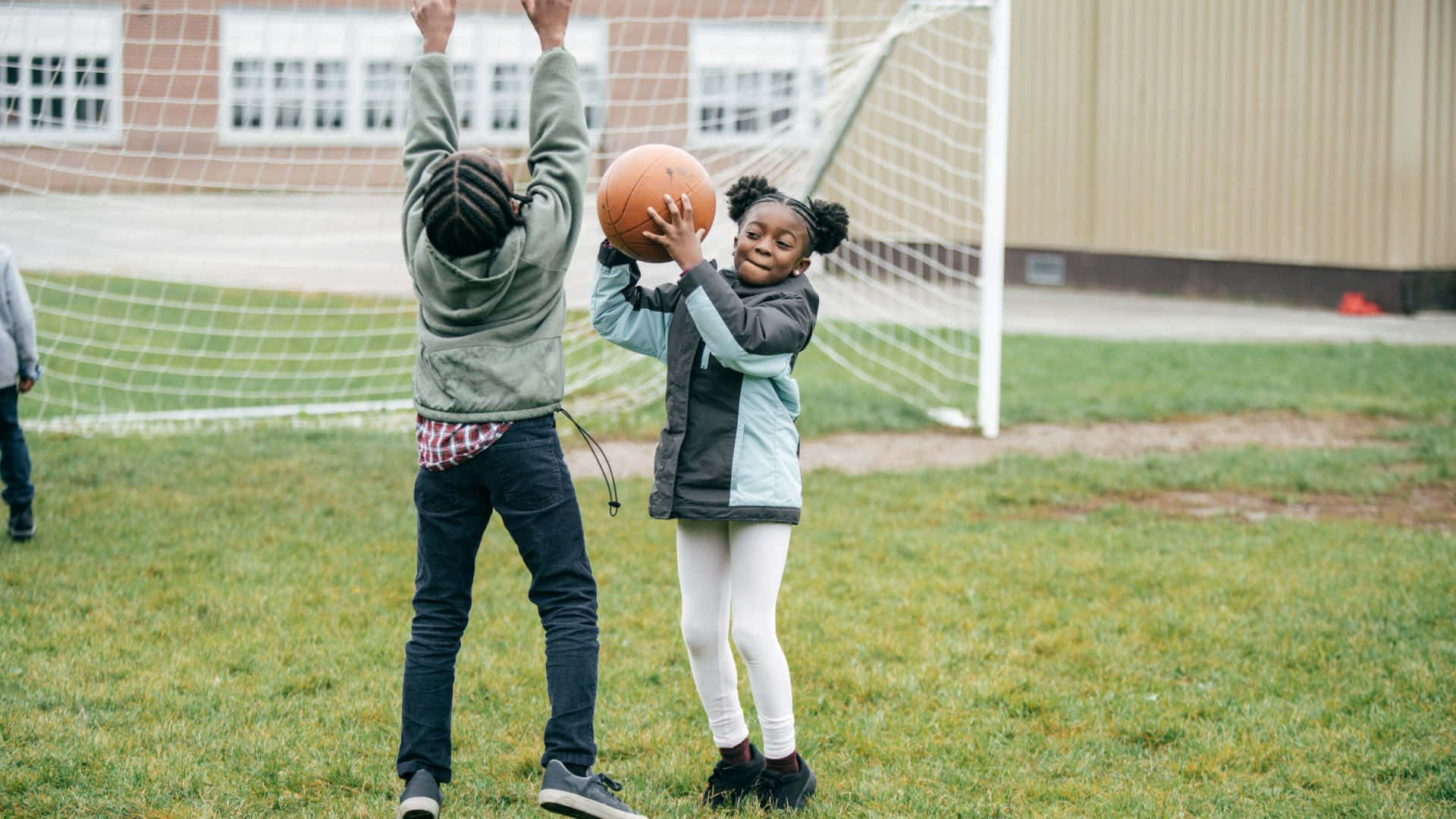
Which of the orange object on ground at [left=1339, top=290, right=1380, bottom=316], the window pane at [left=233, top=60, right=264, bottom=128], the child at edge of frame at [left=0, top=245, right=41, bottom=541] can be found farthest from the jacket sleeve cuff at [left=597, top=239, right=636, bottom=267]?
the orange object on ground at [left=1339, top=290, right=1380, bottom=316]

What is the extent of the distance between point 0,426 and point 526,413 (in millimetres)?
3632

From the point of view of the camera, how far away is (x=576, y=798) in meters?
3.05

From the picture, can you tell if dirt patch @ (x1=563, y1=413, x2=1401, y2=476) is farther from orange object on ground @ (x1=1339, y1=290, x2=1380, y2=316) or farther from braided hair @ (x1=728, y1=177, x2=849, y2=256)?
orange object on ground @ (x1=1339, y1=290, x2=1380, y2=316)

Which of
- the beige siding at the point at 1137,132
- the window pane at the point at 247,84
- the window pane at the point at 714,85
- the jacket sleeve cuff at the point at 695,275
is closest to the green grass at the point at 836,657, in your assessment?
the jacket sleeve cuff at the point at 695,275

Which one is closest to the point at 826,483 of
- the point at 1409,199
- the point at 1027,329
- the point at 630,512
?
the point at 630,512

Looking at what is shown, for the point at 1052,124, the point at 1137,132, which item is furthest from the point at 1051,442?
the point at 1052,124

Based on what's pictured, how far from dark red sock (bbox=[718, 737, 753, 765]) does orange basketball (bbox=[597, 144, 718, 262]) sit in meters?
1.21

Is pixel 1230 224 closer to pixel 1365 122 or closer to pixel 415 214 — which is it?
pixel 1365 122

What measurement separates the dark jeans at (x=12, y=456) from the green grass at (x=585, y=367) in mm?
2434

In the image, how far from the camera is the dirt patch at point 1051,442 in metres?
7.98

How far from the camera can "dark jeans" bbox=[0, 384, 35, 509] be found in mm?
5828

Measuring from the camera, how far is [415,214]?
3215 millimetres

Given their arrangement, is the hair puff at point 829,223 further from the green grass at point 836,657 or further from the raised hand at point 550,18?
the green grass at point 836,657

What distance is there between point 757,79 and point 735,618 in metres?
15.3
